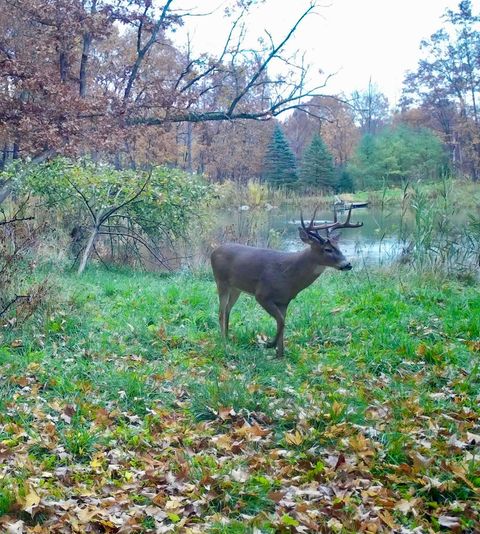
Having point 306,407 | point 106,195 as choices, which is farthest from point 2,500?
point 106,195

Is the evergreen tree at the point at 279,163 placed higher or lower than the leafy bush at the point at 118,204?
higher

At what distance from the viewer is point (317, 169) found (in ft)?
102

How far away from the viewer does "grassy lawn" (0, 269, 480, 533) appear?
359cm

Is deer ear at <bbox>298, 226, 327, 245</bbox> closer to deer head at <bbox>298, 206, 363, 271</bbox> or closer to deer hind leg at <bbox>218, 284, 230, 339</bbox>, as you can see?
deer head at <bbox>298, 206, 363, 271</bbox>

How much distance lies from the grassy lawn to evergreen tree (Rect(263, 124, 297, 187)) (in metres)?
23.9

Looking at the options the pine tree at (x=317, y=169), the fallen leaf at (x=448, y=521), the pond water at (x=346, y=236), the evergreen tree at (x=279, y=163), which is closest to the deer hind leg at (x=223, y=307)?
the fallen leaf at (x=448, y=521)

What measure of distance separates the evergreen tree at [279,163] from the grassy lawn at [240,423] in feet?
78.5

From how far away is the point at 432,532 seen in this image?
3.34m

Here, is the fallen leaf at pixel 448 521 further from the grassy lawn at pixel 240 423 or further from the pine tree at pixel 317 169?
the pine tree at pixel 317 169

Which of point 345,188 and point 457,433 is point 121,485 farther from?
point 345,188

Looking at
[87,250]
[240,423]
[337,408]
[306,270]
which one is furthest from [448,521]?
[87,250]

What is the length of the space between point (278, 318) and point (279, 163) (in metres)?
27.7

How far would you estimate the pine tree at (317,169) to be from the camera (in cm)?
3050

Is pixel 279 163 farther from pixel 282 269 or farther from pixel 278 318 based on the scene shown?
pixel 278 318
